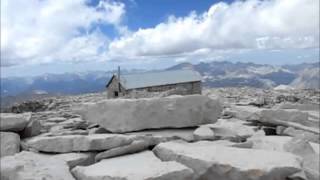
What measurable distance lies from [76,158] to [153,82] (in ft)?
64.1

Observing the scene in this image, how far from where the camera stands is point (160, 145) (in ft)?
37.2

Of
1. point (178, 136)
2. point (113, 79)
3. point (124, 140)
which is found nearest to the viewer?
point (124, 140)

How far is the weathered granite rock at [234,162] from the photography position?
9.29m

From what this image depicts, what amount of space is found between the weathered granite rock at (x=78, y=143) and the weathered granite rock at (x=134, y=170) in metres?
0.80

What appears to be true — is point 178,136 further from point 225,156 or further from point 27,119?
point 27,119

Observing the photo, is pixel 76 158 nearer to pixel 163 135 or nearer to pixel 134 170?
pixel 134 170

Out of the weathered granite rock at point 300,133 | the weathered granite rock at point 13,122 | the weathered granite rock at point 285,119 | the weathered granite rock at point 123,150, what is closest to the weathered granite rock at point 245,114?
the weathered granite rock at point 285,119

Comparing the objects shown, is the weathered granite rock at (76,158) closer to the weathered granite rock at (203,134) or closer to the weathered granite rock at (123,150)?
the weathered granite rock at (123,150)

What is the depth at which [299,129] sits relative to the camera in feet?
52.1

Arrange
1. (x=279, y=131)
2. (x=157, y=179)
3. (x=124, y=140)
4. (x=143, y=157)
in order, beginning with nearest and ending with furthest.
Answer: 1. (x=157, y=179)
2. (x=143, y=157)
3. (x=124, y=140)
4. (x=279, y=131)

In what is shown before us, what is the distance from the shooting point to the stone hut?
95.6 ft

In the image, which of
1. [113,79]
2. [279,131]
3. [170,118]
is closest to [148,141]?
[170,118]

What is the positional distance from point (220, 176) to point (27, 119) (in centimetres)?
697

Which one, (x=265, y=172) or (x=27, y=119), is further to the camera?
(x=27, y=119)
